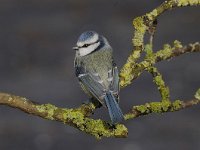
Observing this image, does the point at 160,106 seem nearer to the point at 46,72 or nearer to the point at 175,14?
the point at 46,72

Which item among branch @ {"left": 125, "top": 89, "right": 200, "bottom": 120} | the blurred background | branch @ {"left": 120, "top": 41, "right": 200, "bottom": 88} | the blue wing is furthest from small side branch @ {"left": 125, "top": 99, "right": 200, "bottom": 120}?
the blurred background

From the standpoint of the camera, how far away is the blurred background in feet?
31.7

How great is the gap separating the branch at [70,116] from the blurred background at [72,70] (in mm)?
5191

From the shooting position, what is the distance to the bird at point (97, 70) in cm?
450


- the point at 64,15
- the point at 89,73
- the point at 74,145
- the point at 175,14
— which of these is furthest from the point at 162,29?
the point at 89,73

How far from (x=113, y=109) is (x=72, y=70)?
6.56 meters

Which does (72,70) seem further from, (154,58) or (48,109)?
(48,109)

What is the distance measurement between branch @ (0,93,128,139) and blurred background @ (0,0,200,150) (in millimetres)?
5191

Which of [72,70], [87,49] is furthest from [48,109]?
[72,70]

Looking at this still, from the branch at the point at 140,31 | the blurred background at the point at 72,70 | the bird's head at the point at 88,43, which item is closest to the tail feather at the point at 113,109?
the branch at the point at 140,31

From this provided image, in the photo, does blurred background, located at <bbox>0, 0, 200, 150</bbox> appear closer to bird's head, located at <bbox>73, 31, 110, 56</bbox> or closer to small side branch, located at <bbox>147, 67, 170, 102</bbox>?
bird's head, located at <bbox>73, 31, 110, 56</bbox>

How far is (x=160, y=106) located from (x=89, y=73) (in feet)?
2.73

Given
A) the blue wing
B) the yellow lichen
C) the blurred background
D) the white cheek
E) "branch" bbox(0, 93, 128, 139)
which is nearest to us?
"branch" bbox(0, 93, 128, 139)

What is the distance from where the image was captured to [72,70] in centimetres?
1086
